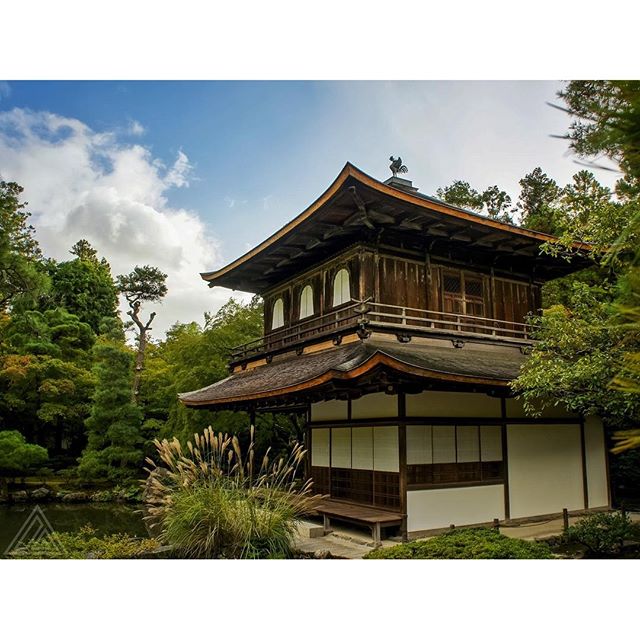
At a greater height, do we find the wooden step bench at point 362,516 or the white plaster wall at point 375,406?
the white plaster wall at point 375,406

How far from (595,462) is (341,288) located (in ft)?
19.1

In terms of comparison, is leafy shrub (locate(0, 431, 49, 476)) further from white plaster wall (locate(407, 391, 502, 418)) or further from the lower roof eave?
white plaster wall (locate(407, 391, 502, 418))

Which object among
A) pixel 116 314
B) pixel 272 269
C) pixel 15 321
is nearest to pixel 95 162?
pixel 272 269

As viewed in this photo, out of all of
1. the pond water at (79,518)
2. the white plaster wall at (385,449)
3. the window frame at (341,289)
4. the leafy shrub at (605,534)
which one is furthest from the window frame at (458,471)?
the pond water at (79,518)

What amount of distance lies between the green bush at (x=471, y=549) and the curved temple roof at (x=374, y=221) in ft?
15.4

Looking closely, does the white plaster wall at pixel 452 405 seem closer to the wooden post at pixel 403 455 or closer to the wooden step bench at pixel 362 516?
the wooden post at pixel 403 455

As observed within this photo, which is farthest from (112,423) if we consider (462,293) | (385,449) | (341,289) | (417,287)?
(462,293)

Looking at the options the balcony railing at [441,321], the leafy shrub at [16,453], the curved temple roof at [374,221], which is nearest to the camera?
the curved temple roof at [374,221]

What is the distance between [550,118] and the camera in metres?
10.3

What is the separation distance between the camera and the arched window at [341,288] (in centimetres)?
1016

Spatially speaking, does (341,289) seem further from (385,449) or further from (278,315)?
(385,449)

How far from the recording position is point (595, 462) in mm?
10391

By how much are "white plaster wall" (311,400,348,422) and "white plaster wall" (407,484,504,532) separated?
86.2 inches
